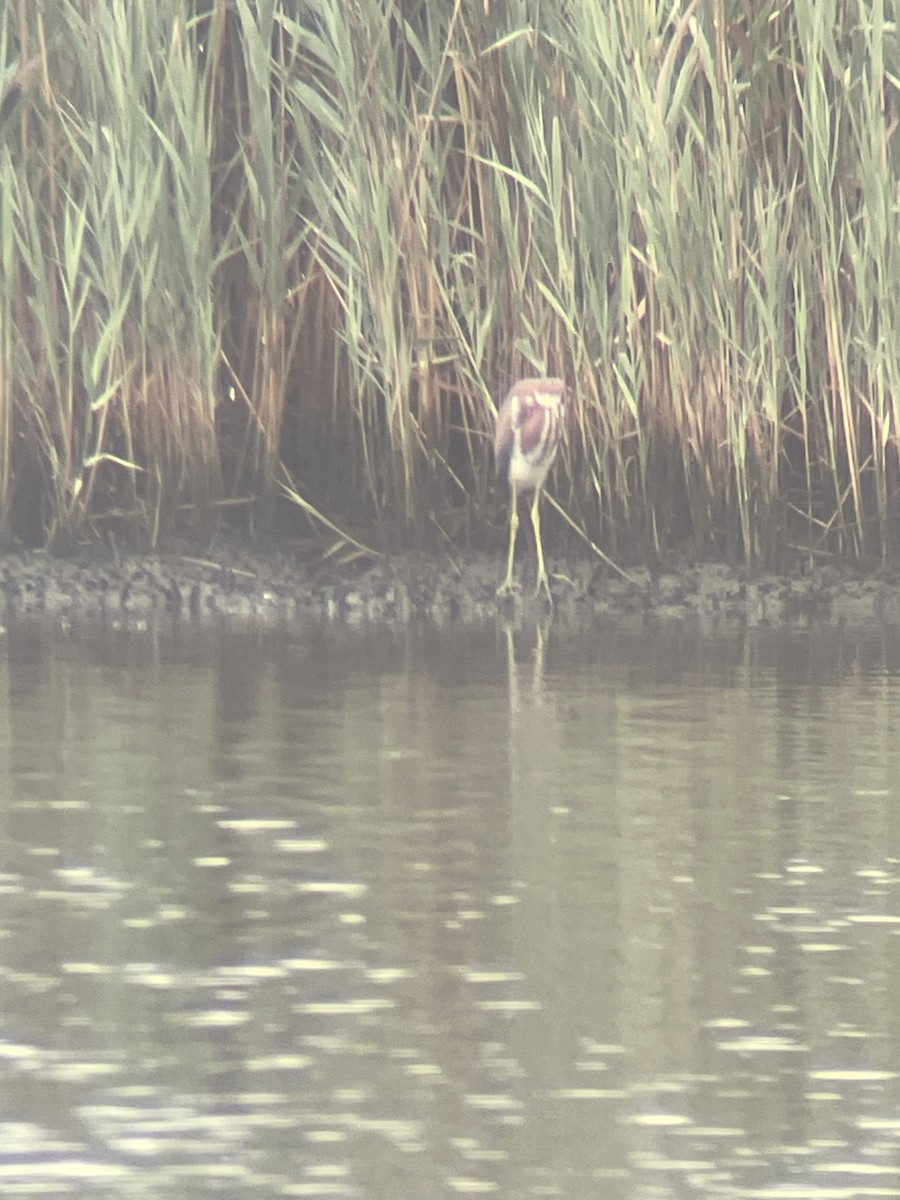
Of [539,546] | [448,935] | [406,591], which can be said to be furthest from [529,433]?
[448,935]

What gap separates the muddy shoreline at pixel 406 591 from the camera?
384 inches

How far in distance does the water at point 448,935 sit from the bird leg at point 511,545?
5.74 feet

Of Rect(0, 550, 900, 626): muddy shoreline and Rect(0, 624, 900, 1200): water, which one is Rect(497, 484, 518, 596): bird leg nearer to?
Rect(0, 550, 900, 626): muddy shoreline

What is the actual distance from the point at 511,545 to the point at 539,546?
0.31 feet

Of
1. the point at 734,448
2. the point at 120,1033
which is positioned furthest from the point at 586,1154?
the point at 734,448

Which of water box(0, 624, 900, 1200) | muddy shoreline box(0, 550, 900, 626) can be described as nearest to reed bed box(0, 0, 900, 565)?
muddy shoreline box(0, 550, 900, 626)

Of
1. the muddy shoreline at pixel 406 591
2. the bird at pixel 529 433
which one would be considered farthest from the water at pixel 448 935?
the muddy shoreline at pixel 406 591

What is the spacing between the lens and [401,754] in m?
6.68

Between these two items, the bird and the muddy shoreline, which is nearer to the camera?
the bird

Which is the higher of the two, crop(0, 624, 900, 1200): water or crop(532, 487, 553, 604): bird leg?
crop(532, 487, 553, 604): bird leg

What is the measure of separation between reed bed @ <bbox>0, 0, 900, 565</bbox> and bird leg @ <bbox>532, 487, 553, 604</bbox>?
11 cm

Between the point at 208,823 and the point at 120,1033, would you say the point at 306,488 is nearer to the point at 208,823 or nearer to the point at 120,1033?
the point at 208,823

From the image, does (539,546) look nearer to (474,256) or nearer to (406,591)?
(406,591)

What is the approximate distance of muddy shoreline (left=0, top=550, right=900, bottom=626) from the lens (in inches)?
384
